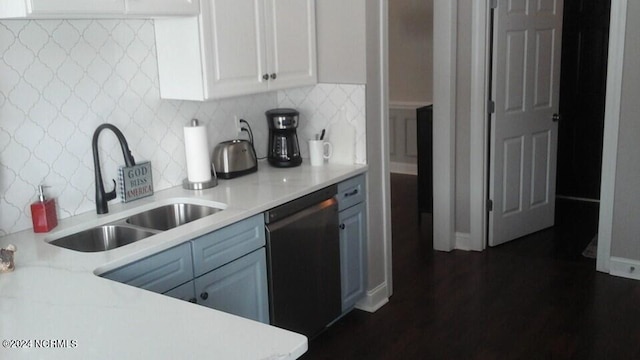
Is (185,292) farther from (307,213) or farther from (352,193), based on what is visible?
(352,193)

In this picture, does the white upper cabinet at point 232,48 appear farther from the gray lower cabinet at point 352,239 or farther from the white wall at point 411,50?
the white wall at point 411,50

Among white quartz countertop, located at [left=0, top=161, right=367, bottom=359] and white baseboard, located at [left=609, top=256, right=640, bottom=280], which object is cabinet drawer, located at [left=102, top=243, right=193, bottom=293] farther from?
white baseboard, located at [left=609, top=256, right=640, bottom=280]

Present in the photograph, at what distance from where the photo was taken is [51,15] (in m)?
2.15

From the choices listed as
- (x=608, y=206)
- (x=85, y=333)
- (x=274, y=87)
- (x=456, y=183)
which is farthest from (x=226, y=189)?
(x=608, y=206)

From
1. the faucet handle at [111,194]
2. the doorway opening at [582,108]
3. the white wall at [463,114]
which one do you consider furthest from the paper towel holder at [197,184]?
the doorway opening at [582,108]

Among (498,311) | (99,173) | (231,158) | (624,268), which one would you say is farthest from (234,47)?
(624,268)

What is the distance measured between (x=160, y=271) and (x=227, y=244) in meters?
0.36

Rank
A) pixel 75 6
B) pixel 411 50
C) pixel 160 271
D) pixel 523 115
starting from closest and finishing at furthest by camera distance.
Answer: pixel 75 6
pixel 160 271
pixel 523 115
pixel 411 50

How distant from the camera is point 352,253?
11.7 ft

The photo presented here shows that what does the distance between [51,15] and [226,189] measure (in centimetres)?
123

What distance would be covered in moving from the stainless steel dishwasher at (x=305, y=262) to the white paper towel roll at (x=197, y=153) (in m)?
0.47

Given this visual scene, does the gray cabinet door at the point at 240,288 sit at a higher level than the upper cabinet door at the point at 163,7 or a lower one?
lower

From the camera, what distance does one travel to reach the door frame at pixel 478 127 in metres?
4.00

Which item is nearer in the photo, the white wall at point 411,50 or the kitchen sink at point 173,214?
the kitchen sink at point 173,214
